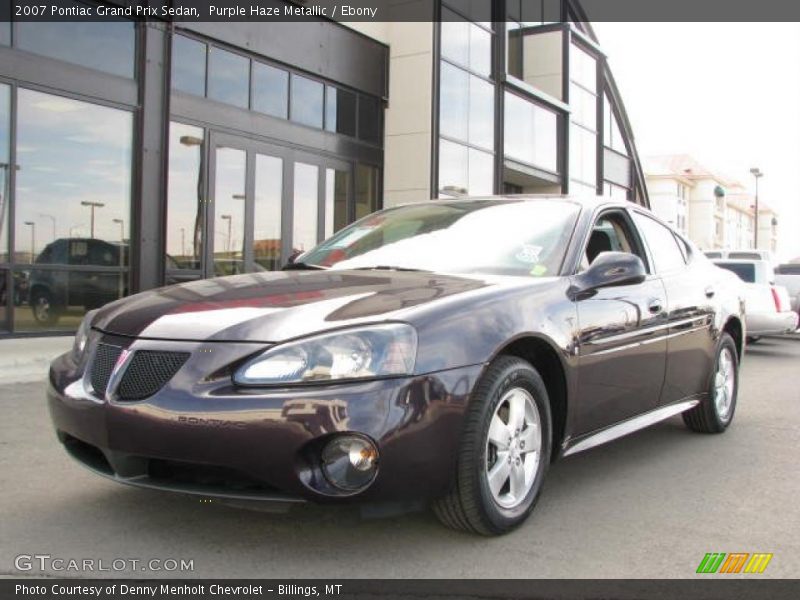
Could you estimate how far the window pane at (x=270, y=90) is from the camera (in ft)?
42.7

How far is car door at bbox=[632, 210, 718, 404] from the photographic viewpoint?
4.68 m

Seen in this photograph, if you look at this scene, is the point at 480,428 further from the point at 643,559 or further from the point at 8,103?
the point at 8,103

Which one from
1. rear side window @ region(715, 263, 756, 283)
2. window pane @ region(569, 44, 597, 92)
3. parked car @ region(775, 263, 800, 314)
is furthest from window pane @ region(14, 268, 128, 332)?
window pane @ region(569, 44, 597, 92)

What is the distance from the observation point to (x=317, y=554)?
10.2 feet

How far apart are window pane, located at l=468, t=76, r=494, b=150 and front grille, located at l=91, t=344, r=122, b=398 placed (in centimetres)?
1441

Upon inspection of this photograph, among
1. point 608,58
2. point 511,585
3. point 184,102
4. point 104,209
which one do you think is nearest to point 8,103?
point 104,209

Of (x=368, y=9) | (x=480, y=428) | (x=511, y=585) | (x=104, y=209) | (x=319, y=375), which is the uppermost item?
(x=368, y=9)

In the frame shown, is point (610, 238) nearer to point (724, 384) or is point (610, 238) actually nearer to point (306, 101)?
point (724, 384)

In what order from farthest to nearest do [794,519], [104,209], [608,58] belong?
1. [608,58]
2. [104,209]
3. [794,519]

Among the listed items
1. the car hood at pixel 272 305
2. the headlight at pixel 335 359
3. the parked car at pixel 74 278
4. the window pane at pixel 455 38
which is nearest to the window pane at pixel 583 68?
the window pane at pixel 455 38

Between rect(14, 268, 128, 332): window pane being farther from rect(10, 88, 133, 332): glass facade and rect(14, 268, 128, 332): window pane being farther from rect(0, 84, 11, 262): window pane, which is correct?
rect(0, 84, 11, 262): window pane

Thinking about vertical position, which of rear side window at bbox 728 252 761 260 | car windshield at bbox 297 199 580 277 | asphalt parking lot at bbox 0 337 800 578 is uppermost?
rear side window at bbox 728 252 761 260

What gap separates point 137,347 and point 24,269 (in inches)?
299

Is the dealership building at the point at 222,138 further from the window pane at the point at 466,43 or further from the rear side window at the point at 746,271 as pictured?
the rear side window at the point at 746,271
